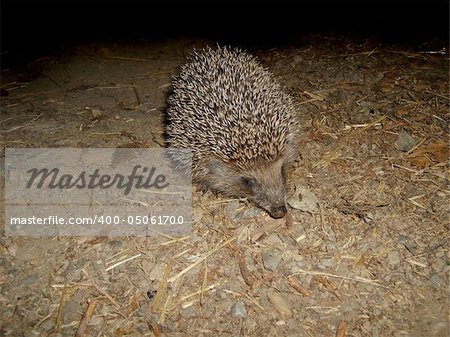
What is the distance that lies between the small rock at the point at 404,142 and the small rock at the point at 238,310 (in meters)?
2.27

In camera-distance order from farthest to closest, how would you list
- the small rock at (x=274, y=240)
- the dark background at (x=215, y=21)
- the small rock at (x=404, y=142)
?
the dark background at (x=215, y=21) → the small rock at (x=404, y=142) → the small rock at (x=274, y=240)

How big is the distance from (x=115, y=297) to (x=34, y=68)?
174 inches

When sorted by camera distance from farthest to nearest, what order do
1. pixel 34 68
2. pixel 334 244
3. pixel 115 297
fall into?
pixel 34 68 < pixel 334 244 < pixel 115 297

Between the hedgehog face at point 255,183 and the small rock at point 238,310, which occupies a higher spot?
the hedgehog face at point 255,183

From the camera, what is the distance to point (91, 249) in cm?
353

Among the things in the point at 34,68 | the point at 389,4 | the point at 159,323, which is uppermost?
the point at 389,4

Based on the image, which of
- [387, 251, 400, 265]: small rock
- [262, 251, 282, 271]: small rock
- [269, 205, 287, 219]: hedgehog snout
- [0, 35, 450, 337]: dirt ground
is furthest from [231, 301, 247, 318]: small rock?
[387, 251, 400, 265]: small rock

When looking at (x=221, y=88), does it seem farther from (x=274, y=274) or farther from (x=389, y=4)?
(x=389, y=4)

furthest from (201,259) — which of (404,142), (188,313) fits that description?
(404,142)

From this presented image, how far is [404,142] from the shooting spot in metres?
4.23

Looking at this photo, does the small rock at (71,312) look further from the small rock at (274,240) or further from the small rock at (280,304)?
the small rock at (274,240)

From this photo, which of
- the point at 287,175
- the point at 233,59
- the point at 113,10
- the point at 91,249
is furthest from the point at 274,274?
the point at 113,10

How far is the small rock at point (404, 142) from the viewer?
164 inches

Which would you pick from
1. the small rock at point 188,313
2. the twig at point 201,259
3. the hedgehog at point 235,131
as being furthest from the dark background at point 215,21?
the small rock at point 188,313
